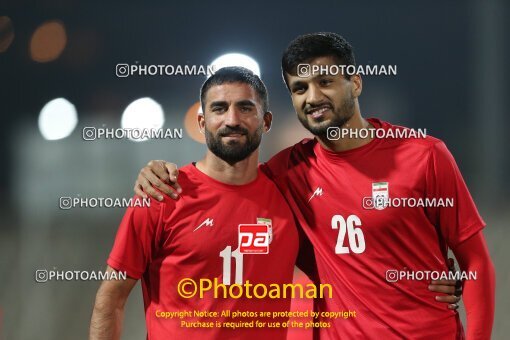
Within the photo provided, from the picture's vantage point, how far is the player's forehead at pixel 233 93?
112 centimetres

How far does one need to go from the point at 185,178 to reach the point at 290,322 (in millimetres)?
399

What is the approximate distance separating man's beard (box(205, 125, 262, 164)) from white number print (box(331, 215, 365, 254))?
0.25 metres

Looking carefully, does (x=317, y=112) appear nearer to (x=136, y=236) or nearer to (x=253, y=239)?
(x=253, y=239)

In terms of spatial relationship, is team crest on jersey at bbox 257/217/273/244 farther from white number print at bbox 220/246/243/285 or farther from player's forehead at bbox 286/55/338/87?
player's forehead at bbox 286/55/338/87

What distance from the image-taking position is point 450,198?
1109 millimetres

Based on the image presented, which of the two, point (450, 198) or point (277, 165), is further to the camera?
point (277, 165)

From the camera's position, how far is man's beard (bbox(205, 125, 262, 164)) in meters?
1.11

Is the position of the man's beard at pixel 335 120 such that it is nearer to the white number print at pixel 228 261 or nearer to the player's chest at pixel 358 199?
the player's chest at pixel 358 199

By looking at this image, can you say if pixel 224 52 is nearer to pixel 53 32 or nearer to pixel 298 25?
pixel 298 25

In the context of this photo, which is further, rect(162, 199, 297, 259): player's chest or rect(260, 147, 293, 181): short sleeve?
rect(260, 147, 293, 181): short sleeve

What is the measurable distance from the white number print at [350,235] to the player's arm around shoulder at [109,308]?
0.45m

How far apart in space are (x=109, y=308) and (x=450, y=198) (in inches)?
29.9

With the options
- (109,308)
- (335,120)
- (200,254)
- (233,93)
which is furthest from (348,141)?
(109,308)

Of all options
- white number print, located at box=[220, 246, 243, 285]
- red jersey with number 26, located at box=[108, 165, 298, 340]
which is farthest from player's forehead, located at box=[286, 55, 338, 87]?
white number print, located at box=[220, 246, 243, 285]
